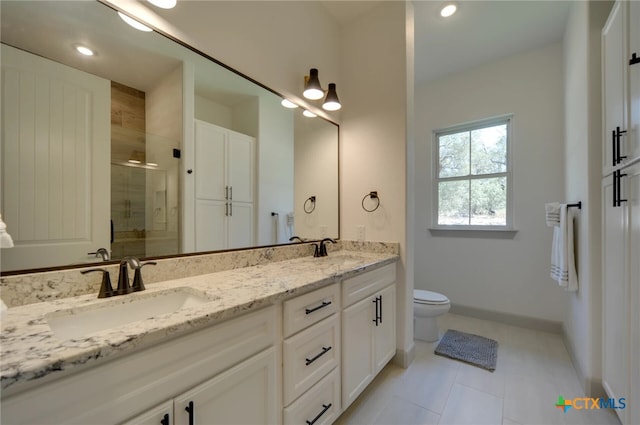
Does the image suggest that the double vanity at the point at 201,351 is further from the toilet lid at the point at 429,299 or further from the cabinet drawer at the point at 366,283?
the toilet lid at the point at 429,299

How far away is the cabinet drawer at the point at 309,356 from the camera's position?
1.10m

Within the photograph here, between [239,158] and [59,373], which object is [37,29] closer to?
[239,158]

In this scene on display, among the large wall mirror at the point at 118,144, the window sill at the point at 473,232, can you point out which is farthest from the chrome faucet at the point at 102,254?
the window sill at the point at 473,232

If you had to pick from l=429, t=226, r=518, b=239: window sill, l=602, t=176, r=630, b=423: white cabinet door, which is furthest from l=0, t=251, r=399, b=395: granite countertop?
l=429, t=226, r=518, b=239: window sill

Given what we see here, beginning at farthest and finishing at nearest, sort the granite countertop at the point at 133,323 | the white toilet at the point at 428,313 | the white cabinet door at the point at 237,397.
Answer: the white toilet at the point at 428,313, the white cabinet door at the point at 237,397, the granite countertop at the point at 133,323

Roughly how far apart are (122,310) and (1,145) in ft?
2.18

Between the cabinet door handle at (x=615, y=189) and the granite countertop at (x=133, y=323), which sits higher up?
the cabinet door handle at (x=615, y=189)

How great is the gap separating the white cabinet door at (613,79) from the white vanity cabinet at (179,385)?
198 centimetres

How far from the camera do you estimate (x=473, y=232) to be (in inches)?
118

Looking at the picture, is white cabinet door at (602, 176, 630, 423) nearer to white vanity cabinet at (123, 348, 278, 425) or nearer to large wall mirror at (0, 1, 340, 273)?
white vanity cabinet at (123, 348, 278, 425)

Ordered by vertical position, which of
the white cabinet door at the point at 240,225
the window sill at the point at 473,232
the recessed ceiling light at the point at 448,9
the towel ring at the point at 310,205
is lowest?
the window sill at the point at 473,232

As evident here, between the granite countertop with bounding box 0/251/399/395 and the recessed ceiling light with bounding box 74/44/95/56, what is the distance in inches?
37.1

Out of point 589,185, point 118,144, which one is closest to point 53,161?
point 118,144

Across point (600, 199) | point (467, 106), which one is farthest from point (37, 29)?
point (467, 106)
